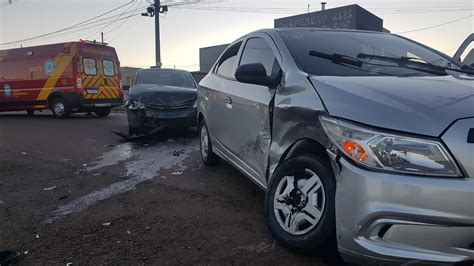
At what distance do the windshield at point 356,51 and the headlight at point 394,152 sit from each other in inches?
33.6

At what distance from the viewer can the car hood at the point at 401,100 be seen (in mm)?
2223

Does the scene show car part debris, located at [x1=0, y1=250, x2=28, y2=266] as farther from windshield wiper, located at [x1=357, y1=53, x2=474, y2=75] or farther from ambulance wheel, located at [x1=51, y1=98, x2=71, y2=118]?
ambulance wheel, located at [x1=51, y1=98, x2=71, y2=118]

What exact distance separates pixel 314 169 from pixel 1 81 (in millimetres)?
16030

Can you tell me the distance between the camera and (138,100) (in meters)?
8.45

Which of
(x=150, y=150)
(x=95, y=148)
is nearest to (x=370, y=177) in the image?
(x=150, y=150)

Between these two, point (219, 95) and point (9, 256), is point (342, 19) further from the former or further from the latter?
point (9, 256)

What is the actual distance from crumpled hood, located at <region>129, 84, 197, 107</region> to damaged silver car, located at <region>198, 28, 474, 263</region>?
4565 millimetres

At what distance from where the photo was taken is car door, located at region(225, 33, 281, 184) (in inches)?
136

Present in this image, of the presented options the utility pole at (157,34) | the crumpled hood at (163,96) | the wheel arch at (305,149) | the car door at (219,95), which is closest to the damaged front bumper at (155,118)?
the crumpled hood at (163,96)

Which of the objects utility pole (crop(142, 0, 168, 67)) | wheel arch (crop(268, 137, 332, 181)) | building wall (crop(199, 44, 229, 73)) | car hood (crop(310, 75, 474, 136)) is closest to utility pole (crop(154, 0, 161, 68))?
utility pole (crop(142, 0, 168, 67))

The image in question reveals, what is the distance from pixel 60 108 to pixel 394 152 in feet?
45.5

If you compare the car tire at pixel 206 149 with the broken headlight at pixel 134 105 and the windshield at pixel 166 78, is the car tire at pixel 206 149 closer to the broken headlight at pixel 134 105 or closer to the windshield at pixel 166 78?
the broken headlight at pixel 134 105

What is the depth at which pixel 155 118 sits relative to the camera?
8305mm

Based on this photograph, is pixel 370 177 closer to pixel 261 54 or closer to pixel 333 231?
pixel 333 231
